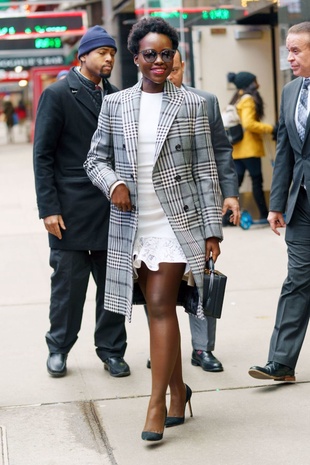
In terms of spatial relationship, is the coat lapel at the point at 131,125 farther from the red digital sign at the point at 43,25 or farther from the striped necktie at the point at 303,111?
the red digital sign at the point at 43,25

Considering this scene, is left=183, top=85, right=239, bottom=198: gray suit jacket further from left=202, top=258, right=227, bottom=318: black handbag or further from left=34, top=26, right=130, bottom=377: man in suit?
left=202, top=258, right=227, bottom=318: black handbag

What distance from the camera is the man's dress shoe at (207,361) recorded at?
18.8 ft

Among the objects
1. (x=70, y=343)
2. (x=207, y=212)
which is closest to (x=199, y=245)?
(x=207, y=212)

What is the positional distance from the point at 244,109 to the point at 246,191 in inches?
70.6

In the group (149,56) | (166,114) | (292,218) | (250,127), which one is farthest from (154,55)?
(250,127)

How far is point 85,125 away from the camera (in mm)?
5602

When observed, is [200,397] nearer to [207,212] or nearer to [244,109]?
[207,212]

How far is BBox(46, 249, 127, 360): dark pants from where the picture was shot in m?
5.70

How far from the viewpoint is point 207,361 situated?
5.75 meters

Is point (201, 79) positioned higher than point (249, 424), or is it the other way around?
point (201, 79)

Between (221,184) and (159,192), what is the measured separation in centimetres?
84

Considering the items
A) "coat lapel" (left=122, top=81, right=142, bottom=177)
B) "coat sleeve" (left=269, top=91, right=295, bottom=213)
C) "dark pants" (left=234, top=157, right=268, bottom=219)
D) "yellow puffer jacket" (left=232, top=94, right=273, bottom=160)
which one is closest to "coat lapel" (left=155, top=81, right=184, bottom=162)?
"coat lapel" (left=122, top=81, right=142, bottom=177)

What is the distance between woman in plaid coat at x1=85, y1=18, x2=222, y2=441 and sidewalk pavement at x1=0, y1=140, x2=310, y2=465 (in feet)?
0.85

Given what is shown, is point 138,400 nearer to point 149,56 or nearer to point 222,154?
point 222,154
